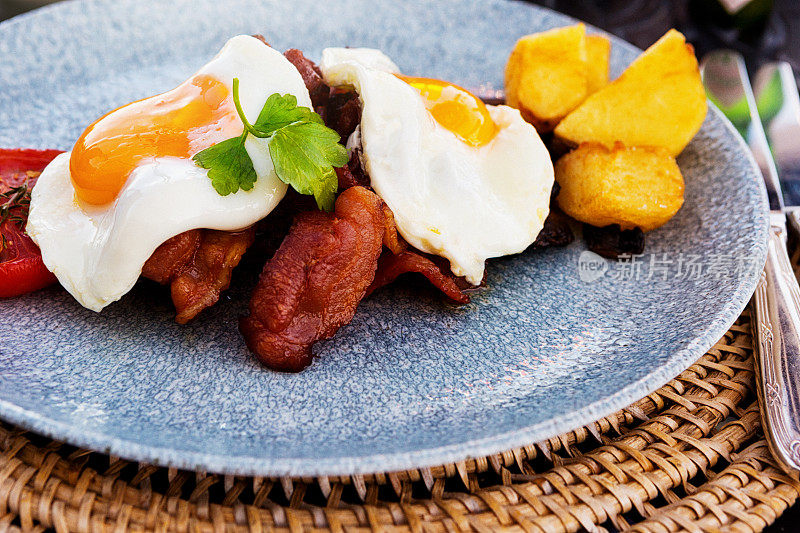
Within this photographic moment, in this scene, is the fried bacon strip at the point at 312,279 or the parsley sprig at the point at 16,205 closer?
the fried bacon strip at the point at 312,279

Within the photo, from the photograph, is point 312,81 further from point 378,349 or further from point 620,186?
point 620,186

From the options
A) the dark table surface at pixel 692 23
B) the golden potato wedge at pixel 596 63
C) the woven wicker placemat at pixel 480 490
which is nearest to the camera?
the woven wicker placemat at pixel 480 490

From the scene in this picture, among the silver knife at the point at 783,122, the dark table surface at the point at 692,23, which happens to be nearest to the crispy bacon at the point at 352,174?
the silver knife at the point at 783,122

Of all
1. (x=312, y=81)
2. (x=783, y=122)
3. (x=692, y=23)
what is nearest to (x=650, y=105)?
(x=783, y=122)

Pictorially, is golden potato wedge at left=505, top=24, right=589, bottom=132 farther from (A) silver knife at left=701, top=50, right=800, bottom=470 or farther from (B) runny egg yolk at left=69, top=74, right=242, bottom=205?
(B) runny egg yolk at left=69, top=74, right=242, bottom=205

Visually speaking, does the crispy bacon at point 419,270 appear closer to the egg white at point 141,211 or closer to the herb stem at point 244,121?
the egg white at point 141,211

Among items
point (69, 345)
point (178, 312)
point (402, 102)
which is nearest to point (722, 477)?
point (402, 102)
